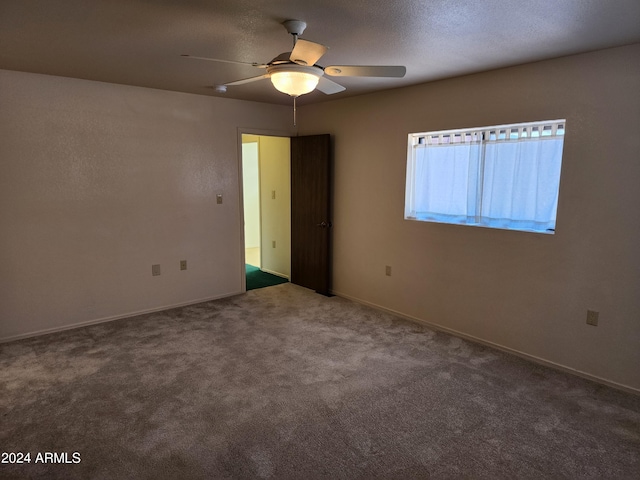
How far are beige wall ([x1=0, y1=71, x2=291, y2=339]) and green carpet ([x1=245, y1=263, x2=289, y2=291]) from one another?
558 millimetres

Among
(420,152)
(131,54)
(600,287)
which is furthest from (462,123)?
(131,54)

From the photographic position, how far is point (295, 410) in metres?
2.53

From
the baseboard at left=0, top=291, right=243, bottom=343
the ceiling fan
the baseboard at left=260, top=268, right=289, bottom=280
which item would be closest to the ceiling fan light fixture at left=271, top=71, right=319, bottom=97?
the ceiling fan

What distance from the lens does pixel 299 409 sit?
2541 millimetres

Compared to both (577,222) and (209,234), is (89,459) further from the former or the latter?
(577,222)

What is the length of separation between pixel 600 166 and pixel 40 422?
13.4ft

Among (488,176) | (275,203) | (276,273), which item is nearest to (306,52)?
(488,176)

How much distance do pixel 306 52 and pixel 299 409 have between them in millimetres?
2124

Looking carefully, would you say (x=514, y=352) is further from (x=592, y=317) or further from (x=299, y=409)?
(x=299, y=409)

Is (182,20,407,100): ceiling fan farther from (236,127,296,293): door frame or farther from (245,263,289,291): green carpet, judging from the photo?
(245,263,289,291): green carpet

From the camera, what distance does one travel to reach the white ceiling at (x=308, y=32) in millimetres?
2035

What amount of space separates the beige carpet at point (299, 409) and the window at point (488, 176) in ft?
3.99

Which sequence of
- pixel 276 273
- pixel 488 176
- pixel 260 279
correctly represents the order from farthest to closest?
pixel 276 273
pixel 260 279
pixel 488 176

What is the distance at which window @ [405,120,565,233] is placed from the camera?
124 inches
